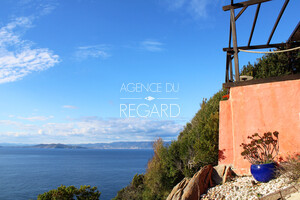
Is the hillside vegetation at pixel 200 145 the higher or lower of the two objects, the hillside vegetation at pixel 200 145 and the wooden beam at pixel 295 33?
the lower

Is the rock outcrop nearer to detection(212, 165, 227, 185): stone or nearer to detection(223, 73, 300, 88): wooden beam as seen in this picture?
detection(212, 165, 227, 185): stone

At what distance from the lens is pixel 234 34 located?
8.63 m

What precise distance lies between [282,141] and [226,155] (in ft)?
8.47

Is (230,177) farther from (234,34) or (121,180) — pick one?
(121,180)

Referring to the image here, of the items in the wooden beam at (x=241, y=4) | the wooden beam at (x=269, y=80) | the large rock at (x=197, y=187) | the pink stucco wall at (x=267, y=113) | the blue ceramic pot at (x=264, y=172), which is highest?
the wooden beam at (x=241, y=4)

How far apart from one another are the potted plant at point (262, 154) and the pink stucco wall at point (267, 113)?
0.20m

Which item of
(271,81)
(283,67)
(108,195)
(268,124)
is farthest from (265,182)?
(108,195)

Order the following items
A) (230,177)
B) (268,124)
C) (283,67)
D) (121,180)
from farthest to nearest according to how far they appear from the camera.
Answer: (121,180) < (283,67) < (230,177) < (268,124)

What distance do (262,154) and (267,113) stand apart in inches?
59.3

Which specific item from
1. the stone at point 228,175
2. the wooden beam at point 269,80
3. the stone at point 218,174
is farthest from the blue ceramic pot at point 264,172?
the wooden beam at point 269,80

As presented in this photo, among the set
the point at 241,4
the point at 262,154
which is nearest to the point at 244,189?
the point at 262,154

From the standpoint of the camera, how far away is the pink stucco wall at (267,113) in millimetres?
7316

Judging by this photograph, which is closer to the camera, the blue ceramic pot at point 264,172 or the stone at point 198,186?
the blue ceramic pot at point 264,172

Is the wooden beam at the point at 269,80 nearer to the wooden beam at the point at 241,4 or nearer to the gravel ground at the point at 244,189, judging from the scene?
the wooden beam at the point at 241,4
